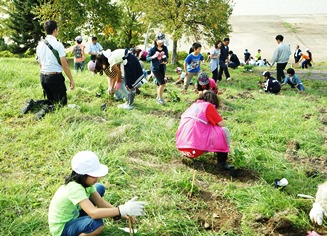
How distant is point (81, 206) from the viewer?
2.99 meters

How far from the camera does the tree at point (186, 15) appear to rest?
16344 millimetres

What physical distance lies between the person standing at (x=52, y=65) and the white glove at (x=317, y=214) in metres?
4.48

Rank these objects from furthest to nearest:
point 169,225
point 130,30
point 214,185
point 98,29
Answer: point 130,30
point 98,29
point 214,185
point 169,225

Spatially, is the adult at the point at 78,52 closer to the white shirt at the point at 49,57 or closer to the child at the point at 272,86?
the white shirt at the point at 49,57

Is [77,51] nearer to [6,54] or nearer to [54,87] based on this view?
[54,87]

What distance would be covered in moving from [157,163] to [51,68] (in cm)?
276

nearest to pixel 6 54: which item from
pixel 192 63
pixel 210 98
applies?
pixel 192 63

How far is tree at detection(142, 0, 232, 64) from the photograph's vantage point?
16344 millimetres

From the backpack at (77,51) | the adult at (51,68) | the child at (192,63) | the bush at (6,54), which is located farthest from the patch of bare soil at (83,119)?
the bush at (6,54)

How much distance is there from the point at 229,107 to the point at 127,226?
5.22m

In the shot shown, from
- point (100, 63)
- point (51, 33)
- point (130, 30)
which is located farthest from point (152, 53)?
point (130, 30)

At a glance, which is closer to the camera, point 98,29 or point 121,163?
point 121,163

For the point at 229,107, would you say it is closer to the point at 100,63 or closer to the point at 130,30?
the point at 100,63

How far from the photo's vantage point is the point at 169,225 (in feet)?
11.4
